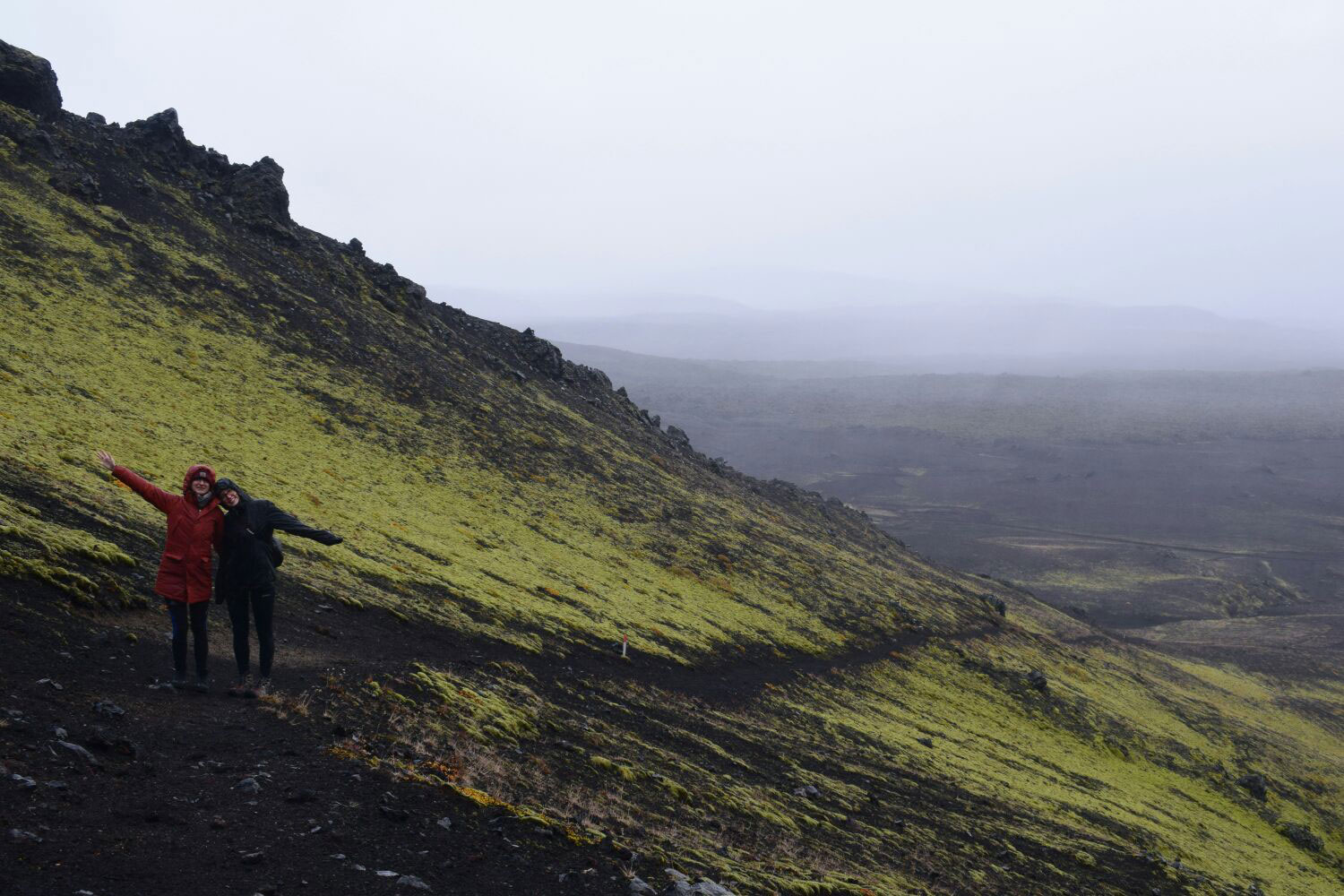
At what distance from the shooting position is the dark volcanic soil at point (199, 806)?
8164 mm

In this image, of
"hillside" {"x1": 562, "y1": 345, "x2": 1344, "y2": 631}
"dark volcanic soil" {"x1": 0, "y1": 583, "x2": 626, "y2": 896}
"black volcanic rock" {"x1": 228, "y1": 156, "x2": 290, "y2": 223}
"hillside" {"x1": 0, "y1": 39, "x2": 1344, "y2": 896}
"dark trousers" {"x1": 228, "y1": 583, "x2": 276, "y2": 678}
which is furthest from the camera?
"hillside" {"x1": 562, "y1": 345, "x2": 1344, "y2": 631}

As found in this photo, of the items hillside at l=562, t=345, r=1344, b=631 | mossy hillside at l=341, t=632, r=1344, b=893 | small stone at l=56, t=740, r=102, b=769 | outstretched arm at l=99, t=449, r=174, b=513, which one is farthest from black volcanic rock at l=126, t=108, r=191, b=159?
hillside at l=562, t=345, r=1344, b=631

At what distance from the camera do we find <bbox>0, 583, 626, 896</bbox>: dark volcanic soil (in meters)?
8.16

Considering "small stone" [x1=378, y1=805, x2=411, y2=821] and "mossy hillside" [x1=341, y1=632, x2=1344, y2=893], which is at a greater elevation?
"small stone" [x1=378, y1=805, x2=411, y2=821]

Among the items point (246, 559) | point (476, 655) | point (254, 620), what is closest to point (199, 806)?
point (254, 620)

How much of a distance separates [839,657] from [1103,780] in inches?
496

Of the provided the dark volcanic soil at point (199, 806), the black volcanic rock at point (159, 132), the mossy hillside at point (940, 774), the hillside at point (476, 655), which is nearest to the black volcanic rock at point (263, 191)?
the hillside at point (476, 655)

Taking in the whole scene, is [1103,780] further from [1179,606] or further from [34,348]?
[1179,606]

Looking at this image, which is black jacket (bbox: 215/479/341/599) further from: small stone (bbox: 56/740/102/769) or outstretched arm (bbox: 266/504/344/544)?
small stone (bbox: 56/740/102/769)

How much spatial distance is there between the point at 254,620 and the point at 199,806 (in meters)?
3.75

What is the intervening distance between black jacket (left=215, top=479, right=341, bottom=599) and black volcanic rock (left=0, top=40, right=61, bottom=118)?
51252 mm

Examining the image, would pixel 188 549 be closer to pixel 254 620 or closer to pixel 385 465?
pixel 254 620

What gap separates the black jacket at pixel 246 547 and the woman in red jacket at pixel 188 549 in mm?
197

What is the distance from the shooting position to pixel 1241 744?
50.6 m
